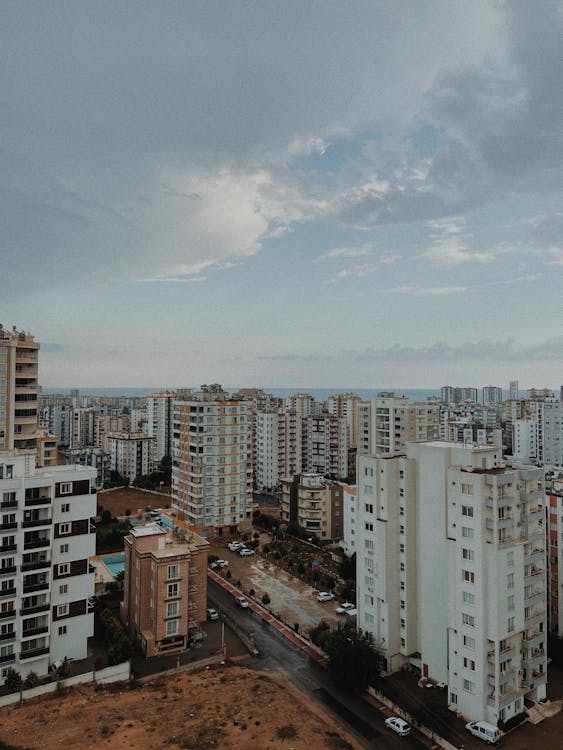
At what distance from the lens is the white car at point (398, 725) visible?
23.6 m

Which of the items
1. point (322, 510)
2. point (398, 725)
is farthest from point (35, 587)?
point (322, 510)

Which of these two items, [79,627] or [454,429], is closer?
[79,627]

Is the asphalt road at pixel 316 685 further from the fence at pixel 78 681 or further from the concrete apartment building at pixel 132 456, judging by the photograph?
the concrete apartment building at pixel 132 456

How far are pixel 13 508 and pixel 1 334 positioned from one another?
19.8 metres

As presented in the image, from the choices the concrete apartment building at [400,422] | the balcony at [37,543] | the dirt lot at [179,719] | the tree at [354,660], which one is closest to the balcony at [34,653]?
the dirt lot at [179,719]

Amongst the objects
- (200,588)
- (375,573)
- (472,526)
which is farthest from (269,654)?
(472,526)

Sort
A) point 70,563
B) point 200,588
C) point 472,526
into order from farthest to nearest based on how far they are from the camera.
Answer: point 200,588 < point 70,563 < point 472,526

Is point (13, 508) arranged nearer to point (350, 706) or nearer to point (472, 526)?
point (350, 706)

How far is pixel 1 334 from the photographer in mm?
40469

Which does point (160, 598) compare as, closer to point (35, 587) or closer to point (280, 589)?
point (35, 587)

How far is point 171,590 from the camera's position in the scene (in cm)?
3066

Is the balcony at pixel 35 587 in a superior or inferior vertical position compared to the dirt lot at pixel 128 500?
superior

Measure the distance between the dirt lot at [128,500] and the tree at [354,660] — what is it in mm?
45658

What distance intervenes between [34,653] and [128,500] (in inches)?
1983
